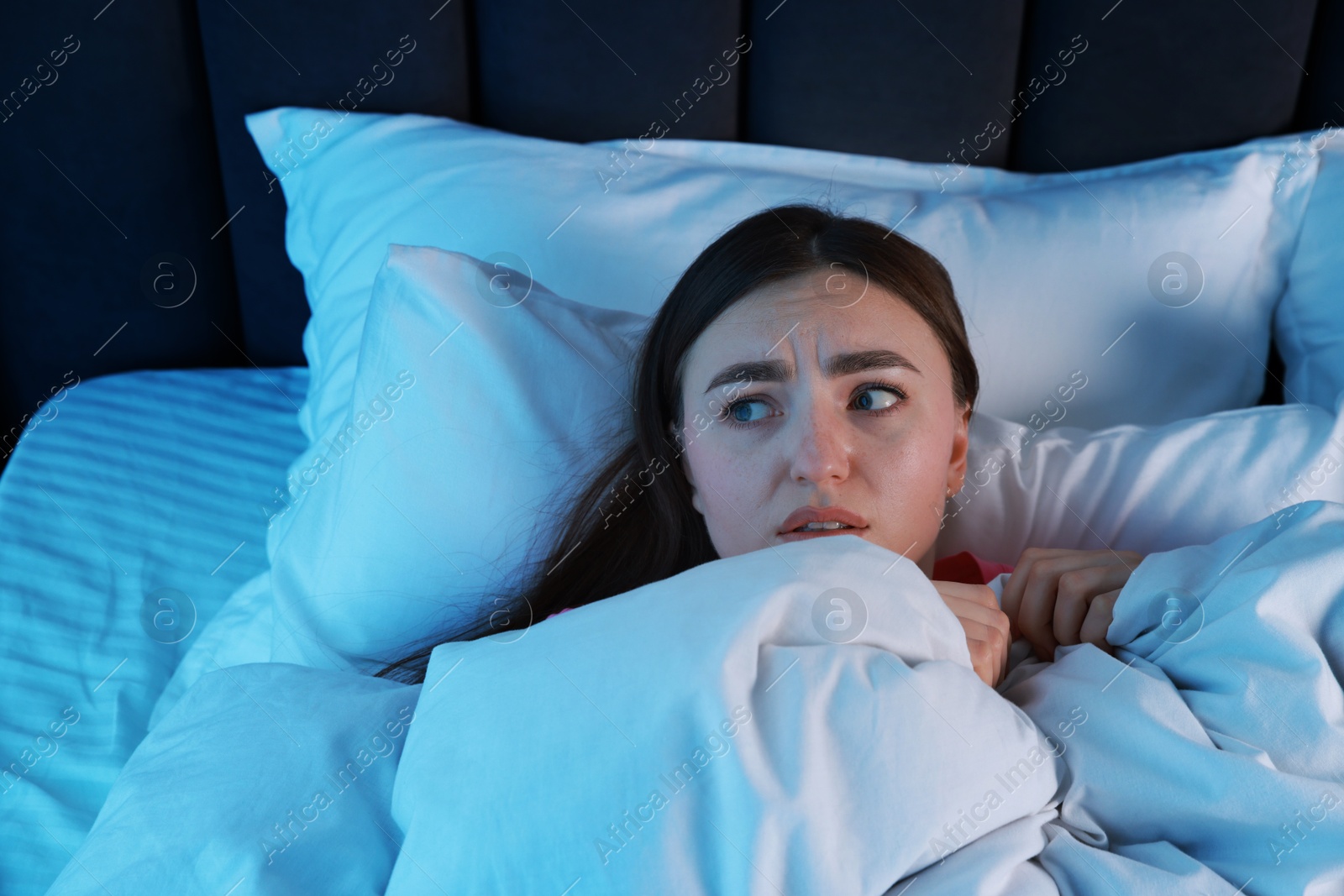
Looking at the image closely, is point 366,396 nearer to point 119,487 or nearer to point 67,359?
point 119,487

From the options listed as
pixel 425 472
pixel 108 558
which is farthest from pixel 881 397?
pixel 108 558

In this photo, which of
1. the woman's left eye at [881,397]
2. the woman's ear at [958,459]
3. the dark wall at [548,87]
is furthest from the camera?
the dark wall at [548,87]

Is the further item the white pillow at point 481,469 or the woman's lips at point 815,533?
the white pillow at point 481,469

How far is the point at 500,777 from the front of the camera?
0.68m

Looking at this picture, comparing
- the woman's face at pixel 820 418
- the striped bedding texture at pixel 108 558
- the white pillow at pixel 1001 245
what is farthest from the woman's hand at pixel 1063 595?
the striped bedding texture at pixel 108 558

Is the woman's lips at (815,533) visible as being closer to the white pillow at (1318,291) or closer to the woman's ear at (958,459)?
the woman's ear at (958,459)

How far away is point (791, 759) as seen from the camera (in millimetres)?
660

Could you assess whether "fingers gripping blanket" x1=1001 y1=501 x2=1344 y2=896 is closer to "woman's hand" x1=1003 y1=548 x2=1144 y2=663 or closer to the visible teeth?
"woman's hand" x1=1003 y1=548 x2=1144 y2=663

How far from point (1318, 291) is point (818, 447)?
83 cm

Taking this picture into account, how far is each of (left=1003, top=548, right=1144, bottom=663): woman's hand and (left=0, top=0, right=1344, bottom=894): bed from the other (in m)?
0.05

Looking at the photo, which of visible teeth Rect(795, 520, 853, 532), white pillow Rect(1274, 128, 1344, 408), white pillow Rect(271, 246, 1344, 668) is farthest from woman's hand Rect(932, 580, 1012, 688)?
white pillow Rect(1274, 128, 1344, 408)

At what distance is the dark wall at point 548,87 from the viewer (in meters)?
1.39

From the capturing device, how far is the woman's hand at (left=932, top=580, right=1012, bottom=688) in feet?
2.89

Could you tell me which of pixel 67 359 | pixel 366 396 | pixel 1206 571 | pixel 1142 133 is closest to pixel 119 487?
pixel 67 359
